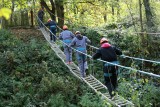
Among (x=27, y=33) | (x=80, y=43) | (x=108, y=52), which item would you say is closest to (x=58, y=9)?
(x=27, y=33)

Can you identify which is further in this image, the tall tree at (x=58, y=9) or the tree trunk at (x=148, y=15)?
the tall tree at (x=58, y=9)

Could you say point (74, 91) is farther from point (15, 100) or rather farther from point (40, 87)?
point (15, 100)

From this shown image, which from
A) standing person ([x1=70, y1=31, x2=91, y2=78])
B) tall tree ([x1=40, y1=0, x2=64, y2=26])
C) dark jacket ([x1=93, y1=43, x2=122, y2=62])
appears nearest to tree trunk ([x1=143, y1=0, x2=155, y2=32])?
standing person ([x1=70, y1=31, x2=91, y2=78])

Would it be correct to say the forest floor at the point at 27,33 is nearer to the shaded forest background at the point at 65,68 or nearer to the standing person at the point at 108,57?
the shaded forest background at the point at 65,68

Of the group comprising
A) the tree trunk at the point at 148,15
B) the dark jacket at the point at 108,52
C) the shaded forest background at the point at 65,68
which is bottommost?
the shaded forest background at the point at 65,68

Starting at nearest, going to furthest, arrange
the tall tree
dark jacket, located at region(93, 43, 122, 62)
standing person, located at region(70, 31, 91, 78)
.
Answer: dark jacket, located at region(93, 43, 122, 62), standing person, located at region(70, 31, 91, 78), the tall tree

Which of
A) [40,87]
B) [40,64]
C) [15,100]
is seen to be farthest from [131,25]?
[15,100]

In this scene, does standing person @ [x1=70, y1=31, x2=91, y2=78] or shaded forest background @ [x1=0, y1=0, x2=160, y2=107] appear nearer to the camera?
standing person @ [x1=70, y1=31, x2=91, y2=78]

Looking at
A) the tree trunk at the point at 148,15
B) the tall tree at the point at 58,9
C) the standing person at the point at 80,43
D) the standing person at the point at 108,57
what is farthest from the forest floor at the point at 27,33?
the standing person at the point at 108,57

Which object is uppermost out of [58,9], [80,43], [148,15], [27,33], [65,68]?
[58,9]

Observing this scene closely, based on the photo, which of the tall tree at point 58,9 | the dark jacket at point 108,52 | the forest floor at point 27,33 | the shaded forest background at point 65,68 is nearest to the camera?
the dark jacket at point 108,52

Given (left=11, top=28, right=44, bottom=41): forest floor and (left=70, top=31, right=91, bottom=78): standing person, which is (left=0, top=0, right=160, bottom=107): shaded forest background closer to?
(left=11, top=28, right=44, bottom=41): forest floor

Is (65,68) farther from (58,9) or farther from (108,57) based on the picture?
(58,9)

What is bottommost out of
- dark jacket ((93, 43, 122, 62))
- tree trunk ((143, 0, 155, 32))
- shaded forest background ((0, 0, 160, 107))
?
shaded forest background ((0, 0, 160, 107))
